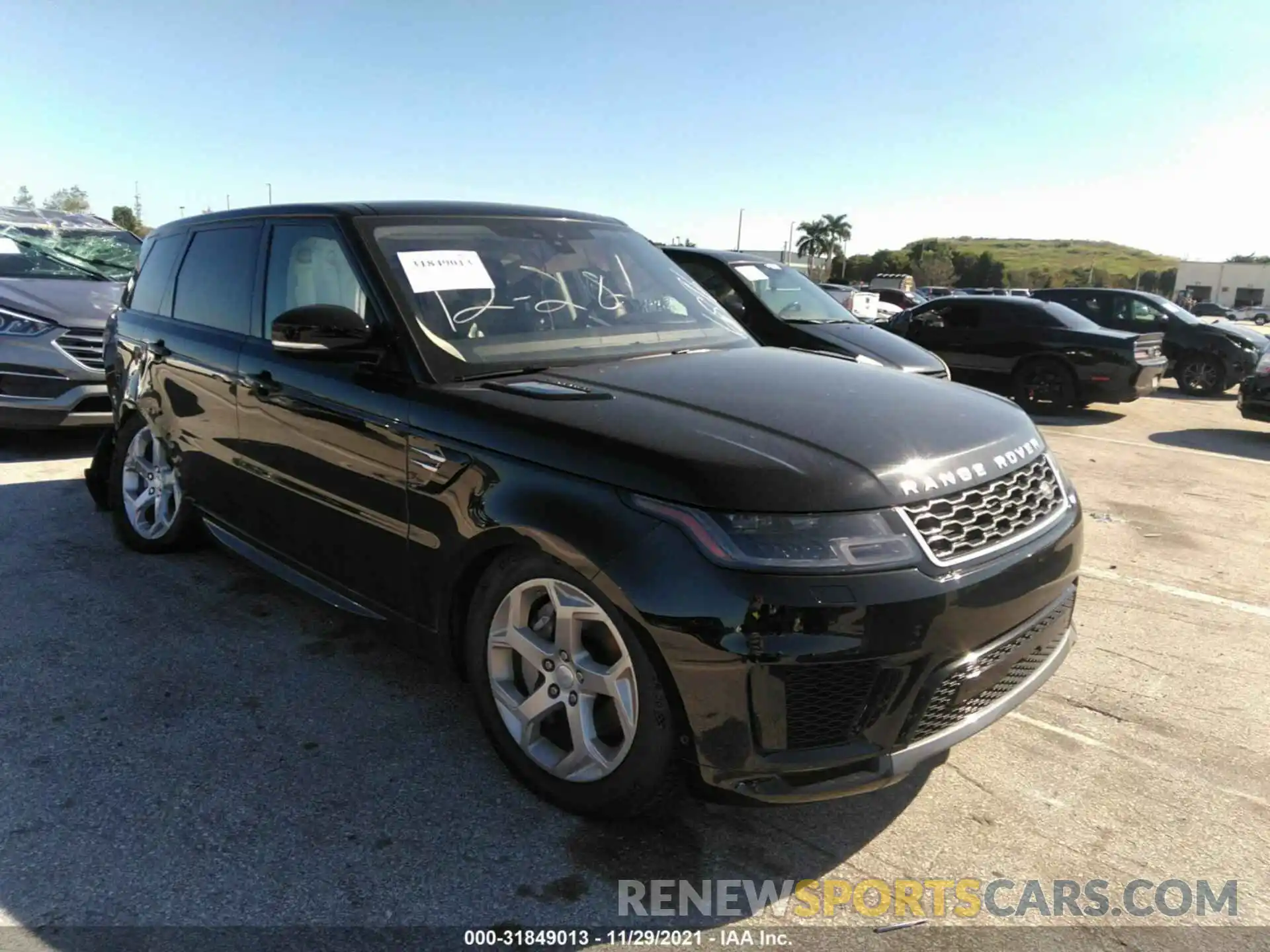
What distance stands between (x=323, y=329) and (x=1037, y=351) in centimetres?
1079

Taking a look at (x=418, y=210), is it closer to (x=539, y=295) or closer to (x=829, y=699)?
(x=539, y=295)

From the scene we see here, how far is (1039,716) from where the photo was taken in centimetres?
332

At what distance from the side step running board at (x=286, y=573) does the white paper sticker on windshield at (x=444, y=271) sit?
114 centimetres

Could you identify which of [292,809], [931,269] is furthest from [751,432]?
[931,269]

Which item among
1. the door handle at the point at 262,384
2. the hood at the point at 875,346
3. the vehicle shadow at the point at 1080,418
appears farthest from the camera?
the vehicle shadow at the point at 1080,418

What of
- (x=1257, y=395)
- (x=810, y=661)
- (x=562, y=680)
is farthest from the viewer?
(x=1257, y=395)

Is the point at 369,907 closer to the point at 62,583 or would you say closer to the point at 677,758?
the point at 677,758

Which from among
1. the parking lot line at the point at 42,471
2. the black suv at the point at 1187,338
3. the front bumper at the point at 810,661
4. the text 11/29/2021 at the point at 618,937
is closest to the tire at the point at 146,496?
the parking lot line at the point at 42,471

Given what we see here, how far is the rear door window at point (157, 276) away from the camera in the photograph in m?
4.58

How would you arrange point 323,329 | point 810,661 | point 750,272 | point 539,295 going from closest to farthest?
point 810,661
point 323,329
point 539,295
point 750,272

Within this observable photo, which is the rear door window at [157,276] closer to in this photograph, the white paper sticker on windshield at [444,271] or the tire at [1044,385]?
the white paper sticker on windshield at [444,271]

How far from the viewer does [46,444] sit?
7672mm

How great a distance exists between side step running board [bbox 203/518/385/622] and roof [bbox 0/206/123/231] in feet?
20.6

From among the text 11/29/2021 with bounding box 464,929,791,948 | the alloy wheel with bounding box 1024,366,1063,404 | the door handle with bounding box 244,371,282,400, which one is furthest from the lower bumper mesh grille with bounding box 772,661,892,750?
the alloy wheel with bounding box 1024,366,1063,404
